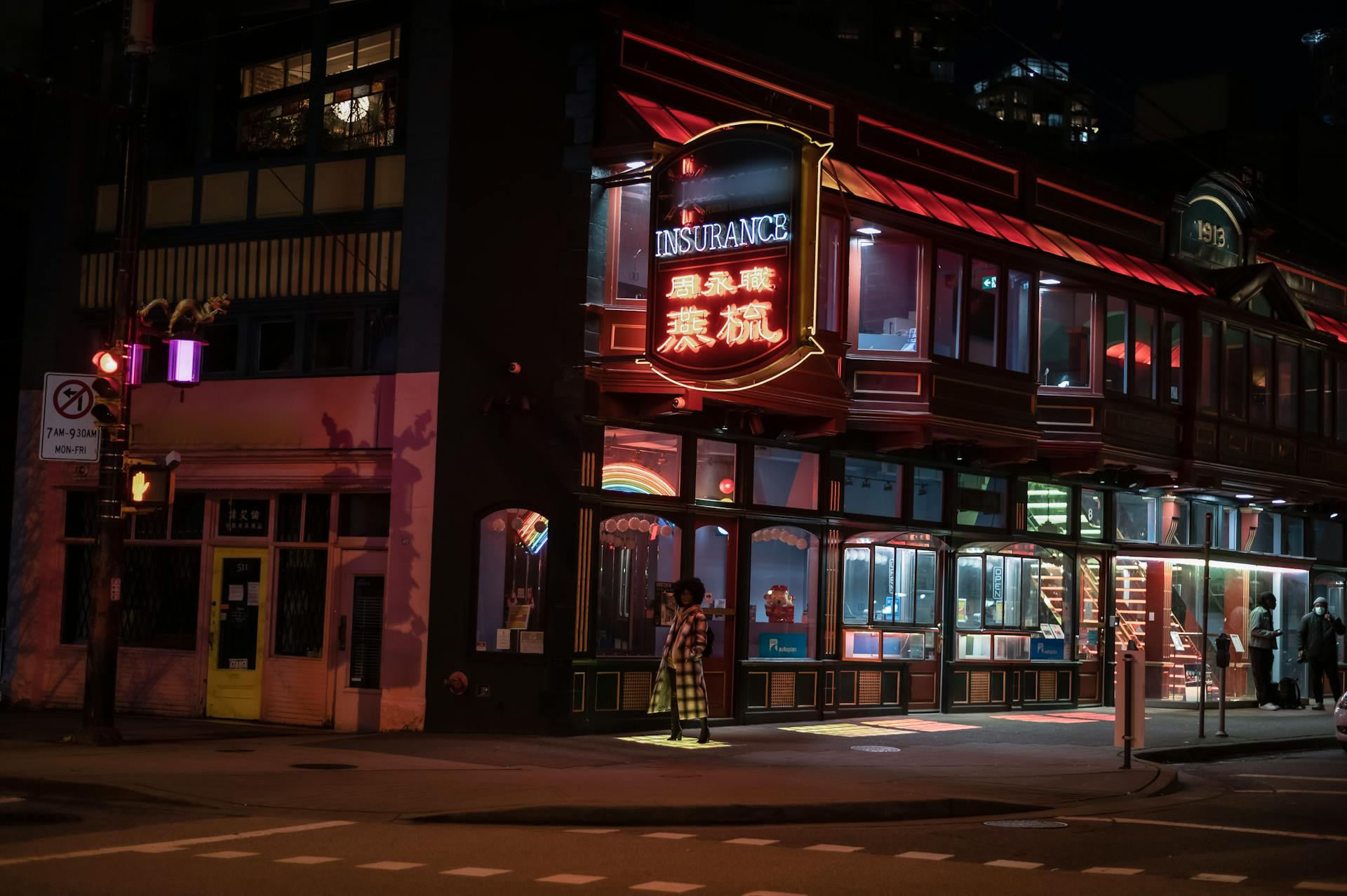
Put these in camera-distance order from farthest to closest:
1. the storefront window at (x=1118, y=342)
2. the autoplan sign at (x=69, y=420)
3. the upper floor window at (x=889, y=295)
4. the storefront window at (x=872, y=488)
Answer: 1. the storefront window at (x=1118, y=342)
2. the storefront window at (x=872, y=488)
3. the upper floor window at (x=889, y=295)
4. the autoplan sign at (x=69, y=420)

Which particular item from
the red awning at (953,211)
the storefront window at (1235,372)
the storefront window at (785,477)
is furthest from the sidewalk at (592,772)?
the storefront window at (1235,372)

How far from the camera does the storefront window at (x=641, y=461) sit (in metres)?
19.0

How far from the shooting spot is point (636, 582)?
63.7ft

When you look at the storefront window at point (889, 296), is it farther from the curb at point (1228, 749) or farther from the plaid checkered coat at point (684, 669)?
the curb at point (1228, 749)

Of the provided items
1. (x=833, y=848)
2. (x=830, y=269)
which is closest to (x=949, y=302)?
(x=830, y=269)

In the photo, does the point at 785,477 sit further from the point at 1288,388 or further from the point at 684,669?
the point at 1288,388

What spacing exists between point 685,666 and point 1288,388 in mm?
16168

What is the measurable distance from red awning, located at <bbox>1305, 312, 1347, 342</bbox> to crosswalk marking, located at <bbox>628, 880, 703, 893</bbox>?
81.8ft

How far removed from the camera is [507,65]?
62.7 feet

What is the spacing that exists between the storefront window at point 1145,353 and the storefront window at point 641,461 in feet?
30.2

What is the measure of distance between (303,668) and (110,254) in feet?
21.2

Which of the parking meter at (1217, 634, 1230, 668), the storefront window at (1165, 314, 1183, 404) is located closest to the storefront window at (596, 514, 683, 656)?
the parking meter at (1217, 634, 1230, 668)

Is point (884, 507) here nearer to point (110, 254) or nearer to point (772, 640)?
point (772, 640)

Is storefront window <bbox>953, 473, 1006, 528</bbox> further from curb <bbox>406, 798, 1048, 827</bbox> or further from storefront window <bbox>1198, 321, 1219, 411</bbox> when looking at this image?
curb <bbox>406, 798, 1048, 827</bbox>
